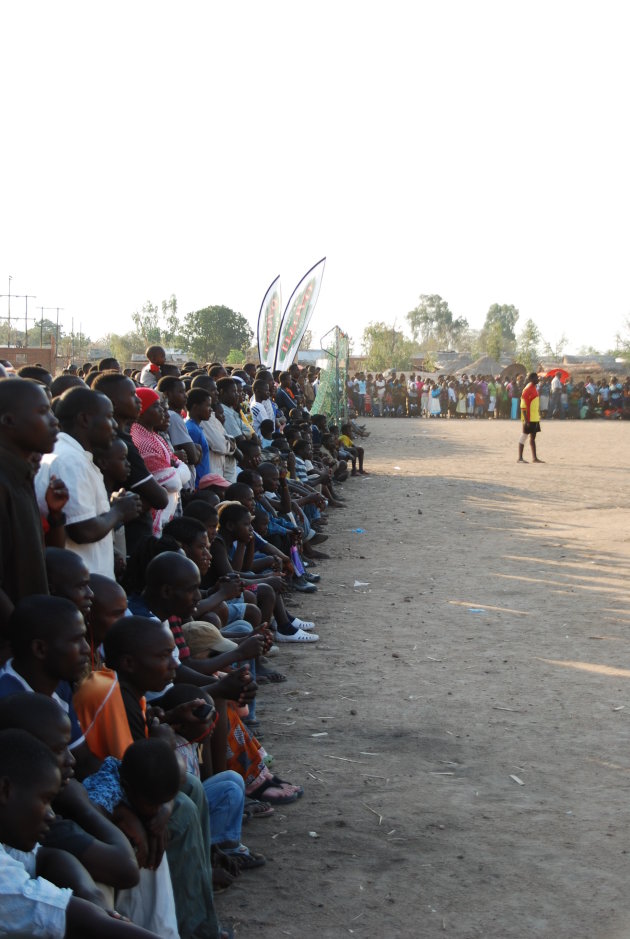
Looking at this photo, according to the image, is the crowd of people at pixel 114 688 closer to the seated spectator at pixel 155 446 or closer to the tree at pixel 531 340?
the seated spectator at pixel 155 446

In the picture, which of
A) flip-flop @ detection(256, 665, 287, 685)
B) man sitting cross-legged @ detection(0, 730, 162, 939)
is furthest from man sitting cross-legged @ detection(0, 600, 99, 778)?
flip-flop @ detection(256, 665, 287, 685)

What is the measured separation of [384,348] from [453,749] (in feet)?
203

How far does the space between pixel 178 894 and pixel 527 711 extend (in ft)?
9.59

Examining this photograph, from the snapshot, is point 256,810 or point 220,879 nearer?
point 220,879

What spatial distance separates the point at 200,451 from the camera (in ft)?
23.6

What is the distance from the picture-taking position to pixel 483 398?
126 feet

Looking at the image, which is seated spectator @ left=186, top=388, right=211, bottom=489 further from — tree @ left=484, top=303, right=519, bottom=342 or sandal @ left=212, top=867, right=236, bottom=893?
tree @ left=484, top=303, right=519, bottom=342

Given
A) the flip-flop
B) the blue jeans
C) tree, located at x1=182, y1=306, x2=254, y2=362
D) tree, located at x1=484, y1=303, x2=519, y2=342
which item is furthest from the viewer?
tree, located at x1=484, y1=303, x2=519, y2=342

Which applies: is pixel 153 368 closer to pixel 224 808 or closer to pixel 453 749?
pixel 453 749

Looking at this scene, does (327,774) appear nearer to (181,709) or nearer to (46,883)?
(181,709)

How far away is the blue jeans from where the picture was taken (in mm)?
4004

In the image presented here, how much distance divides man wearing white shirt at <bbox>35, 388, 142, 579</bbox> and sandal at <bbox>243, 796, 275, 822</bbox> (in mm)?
1182

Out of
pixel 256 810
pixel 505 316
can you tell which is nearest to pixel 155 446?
pixel 256 810

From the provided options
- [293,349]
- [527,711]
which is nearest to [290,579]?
[527,711]
